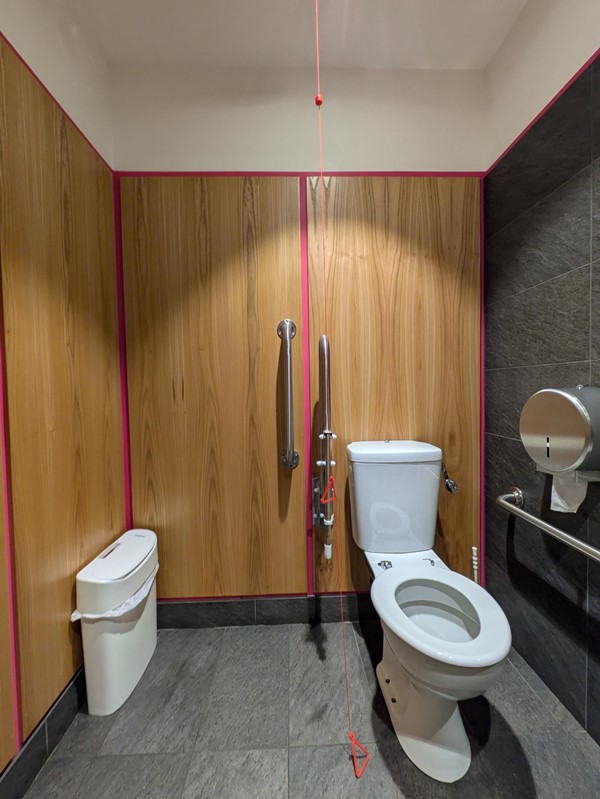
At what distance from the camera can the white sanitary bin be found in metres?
0.95

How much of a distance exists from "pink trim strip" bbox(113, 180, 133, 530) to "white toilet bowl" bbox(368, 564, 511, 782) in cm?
102

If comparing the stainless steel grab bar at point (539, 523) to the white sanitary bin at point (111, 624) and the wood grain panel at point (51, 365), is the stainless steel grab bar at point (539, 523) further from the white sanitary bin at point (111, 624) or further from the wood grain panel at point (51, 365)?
the wood grain panel at point (51, 365)

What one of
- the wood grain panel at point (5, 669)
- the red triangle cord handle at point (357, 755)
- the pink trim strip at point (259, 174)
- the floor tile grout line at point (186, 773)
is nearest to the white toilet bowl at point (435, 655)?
the red triangle cord handle at point (357, 755)

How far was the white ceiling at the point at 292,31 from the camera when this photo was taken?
1.04 metres

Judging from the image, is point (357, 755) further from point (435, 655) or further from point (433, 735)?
point (435, 655)

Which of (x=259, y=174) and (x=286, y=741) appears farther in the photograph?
(x=259, y=174)

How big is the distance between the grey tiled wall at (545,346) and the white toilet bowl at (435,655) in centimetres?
31

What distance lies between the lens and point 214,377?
1266mm

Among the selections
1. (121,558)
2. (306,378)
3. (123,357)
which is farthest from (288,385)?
(121,558)

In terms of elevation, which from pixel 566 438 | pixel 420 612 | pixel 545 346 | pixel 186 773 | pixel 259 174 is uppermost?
pixel 259 174

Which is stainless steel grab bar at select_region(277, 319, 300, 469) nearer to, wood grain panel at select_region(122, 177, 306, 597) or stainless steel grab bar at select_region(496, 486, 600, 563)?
wood grain panel at select_region(122, 177, 306, 597)

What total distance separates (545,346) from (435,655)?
0.97 m

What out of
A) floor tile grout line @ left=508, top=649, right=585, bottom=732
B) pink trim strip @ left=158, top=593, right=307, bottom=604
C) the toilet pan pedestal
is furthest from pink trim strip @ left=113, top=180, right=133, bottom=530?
floor tile grout line @ left=508, top=649, right=585, bottom=732

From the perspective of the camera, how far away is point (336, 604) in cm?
131
